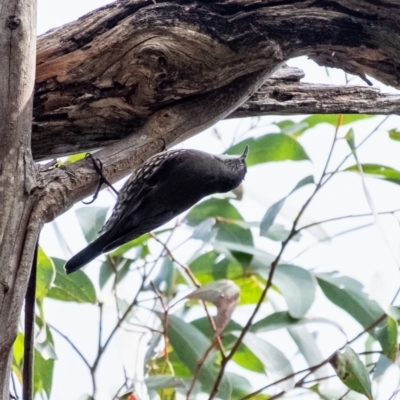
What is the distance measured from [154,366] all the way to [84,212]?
1.46ft

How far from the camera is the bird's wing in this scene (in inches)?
56.8

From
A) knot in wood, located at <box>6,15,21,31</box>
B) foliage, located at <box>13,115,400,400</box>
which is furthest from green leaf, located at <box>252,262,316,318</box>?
knot in wood, located at <box>6,15,21,31</box>

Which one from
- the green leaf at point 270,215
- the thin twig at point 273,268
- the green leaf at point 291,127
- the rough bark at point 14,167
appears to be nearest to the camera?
the rough bark at point 14,167

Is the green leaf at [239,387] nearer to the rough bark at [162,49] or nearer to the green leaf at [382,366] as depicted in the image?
the green leaf at [382,366]

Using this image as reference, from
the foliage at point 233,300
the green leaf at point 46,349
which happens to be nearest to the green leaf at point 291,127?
the foliage at point 233,300

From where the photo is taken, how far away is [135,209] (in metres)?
1.48

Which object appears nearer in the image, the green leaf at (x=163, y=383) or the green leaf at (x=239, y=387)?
the green leaf at (x=163, y=383)

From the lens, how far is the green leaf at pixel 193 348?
176cm

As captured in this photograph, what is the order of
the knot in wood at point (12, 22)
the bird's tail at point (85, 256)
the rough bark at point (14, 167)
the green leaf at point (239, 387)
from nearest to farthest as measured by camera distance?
the rough bark at point (14, 167)
the knot in wood at point (12, 22)
the bird's tail at point (85, 256)
the green leaf at point (239, 387)

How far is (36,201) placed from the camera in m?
1.20

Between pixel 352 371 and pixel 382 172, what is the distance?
0.58m

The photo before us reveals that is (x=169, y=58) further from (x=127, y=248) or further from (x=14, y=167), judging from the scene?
(x=127, y=248)

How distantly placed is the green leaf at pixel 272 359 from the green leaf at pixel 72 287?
0.43m

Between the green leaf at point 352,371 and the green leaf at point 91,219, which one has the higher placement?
the green leaf at point 91,219
